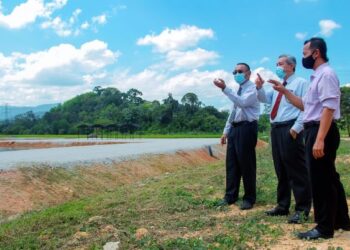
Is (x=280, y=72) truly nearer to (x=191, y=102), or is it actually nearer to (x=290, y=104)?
(x=290, y=104)

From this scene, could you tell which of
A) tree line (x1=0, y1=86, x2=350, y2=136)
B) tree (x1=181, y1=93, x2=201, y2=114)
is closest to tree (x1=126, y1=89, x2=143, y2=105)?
tree line (x1=0, y1=86, x2=350, y2=136)

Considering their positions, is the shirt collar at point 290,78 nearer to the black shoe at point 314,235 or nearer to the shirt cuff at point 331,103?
the shirt cuff at point 331,103

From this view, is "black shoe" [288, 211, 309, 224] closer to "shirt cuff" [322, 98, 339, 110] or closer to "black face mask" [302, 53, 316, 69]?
"shirt cuff" [322, 98, 339, 110]

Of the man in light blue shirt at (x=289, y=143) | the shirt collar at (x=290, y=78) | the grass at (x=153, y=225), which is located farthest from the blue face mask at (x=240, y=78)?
the grass at (x=153, y=225)

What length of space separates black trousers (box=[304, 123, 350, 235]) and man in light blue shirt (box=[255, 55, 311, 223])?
2.75ft

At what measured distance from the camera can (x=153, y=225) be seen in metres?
5.27

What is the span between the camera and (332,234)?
Result: 13.6 feet

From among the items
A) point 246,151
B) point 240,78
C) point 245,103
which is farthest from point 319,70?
point 246,151

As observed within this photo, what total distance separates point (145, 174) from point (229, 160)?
7.19 m

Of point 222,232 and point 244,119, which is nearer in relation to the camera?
point 222,232

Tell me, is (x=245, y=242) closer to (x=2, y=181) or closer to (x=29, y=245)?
(x=29, y=245)

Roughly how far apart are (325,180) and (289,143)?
1.10 meters

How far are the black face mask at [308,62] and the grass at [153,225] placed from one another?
1.65 meters

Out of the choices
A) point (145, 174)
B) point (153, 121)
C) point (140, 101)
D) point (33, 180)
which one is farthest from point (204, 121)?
point (33, 180)
